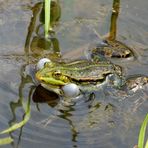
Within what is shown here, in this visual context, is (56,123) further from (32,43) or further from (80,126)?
(32,43)

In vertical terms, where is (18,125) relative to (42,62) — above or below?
below

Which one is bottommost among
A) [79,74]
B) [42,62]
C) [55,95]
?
[55,95]

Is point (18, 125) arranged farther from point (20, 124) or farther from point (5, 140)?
point (5, 140)

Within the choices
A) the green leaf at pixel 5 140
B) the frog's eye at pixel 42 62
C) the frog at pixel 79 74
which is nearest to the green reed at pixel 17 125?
the green leaf at pixel 5 140

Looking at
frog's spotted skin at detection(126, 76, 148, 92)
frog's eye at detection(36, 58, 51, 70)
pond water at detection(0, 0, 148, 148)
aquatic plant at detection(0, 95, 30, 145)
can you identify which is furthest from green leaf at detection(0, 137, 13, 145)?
frog's spotted skin at detection(126, 76, 148, 92)

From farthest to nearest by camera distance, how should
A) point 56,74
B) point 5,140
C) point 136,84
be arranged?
point 136,84 < point 56,74 < point 5,140

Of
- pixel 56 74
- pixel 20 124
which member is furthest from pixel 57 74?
pixel 20 124

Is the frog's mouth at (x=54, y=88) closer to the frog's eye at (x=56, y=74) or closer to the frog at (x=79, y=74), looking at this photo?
the frog at (x=79, y=74)
